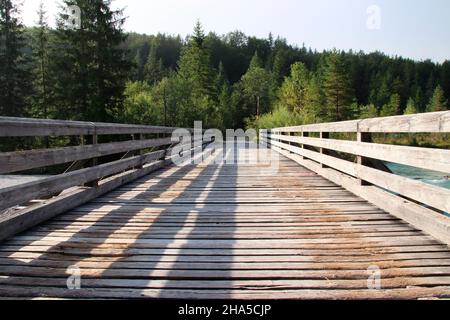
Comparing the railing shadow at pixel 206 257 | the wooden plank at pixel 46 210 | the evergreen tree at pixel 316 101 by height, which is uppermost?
the evergreen tree at pixel 316 101

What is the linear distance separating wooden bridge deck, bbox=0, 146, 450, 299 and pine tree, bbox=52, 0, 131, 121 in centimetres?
2066

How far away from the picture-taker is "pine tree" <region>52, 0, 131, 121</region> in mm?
23391

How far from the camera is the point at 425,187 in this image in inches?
116

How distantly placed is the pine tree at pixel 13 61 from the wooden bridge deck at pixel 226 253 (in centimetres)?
2771

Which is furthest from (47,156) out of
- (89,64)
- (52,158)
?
(89,64)

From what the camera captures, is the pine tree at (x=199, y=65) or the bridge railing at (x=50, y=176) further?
the pine tree at (x=199, y=65)

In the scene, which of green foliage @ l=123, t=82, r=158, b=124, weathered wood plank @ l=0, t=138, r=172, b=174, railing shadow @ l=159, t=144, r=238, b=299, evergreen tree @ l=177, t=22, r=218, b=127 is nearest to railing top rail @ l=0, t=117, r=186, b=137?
weathered wood plank @ l=0, t=138, r=172, b=174

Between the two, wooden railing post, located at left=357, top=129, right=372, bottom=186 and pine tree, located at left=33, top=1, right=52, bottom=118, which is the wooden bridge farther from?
pine tree, located at left=33, top=1, right=52, bottom=118

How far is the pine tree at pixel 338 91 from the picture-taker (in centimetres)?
5225

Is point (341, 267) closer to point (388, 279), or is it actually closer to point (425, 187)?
point (388, 279)

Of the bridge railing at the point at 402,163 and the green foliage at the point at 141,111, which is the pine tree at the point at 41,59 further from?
the bridge railing at the point at 402,163

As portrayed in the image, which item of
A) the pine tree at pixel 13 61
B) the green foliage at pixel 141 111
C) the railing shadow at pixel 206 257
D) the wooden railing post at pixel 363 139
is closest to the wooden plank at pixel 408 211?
the wooden railing post at pixel 363 139
